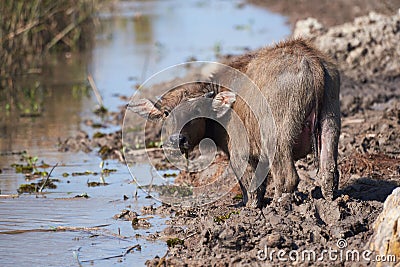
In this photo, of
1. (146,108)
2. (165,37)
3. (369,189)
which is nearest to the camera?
(146,108)

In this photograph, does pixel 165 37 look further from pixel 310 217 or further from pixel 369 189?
pixel 310 217

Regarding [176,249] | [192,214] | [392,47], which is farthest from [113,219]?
[392,47]

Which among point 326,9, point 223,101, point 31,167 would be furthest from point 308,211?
point 326,9

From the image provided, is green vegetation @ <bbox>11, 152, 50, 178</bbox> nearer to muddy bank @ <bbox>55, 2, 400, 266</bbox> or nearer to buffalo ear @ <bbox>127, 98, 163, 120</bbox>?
muddy bank @ <bbox>55, 2, 400, 266</bbox>

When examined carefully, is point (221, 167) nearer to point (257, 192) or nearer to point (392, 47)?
point (257, 192)

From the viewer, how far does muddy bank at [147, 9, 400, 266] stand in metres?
5.86

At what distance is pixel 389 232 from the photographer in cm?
534

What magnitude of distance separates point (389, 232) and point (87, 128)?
7158 mm

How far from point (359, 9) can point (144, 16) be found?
8.44 meters

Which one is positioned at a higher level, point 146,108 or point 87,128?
point 87,128

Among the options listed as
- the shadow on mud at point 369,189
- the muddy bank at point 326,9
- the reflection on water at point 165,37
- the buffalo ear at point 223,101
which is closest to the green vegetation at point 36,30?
the reflection on water at point 165,37

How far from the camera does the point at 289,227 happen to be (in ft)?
20.2

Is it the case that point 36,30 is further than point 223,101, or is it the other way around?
point 36,30

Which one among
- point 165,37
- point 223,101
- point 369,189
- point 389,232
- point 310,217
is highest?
point 165,37
